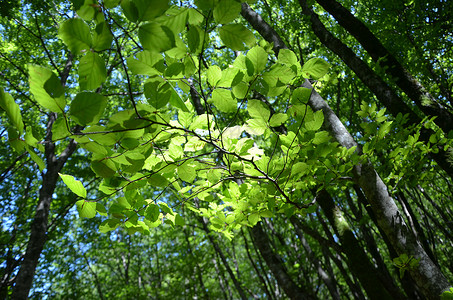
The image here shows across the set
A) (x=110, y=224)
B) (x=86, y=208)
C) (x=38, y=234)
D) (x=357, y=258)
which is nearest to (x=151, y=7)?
(x=86, y=208)

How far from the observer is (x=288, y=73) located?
3.06ft

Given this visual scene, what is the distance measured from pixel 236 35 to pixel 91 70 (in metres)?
0.41

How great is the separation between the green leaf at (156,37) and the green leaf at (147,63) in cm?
11

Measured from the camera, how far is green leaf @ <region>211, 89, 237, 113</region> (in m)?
0.94

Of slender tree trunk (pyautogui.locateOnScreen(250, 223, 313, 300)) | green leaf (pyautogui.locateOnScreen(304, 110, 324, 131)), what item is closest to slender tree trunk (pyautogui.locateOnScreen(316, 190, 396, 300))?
slender tree trunk (pyautogui.locateOnScreen(250, 223, 313, 300))

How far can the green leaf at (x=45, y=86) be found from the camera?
59cm

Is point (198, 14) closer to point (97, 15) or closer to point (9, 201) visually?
point (97, 15)

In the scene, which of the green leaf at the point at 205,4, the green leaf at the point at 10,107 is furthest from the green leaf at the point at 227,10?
the green leaf at the point at 10,107

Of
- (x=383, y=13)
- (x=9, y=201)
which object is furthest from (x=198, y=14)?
(x=9, y=201)

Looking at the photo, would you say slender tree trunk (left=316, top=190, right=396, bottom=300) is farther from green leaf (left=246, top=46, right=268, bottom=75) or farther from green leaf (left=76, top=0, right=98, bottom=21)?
green leaf (left=76, top=0, right=98, bottom=21)

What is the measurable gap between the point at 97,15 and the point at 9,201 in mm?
10605

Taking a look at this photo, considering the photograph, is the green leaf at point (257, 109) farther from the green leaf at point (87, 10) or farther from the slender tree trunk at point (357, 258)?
the slender tree trunk at point (357, 258)

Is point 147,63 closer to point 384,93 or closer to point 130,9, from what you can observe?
point 130,9

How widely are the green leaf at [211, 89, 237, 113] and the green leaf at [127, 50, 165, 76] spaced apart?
0.71 feet
